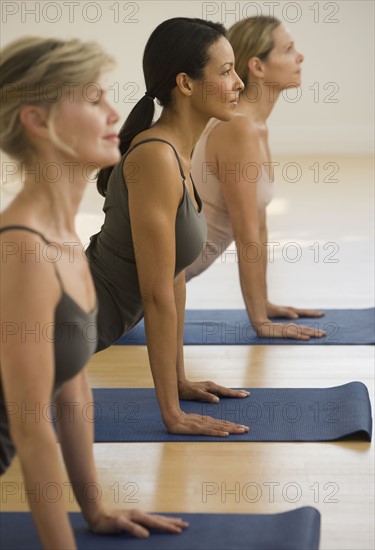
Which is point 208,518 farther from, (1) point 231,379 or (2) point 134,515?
(1) point 231,379

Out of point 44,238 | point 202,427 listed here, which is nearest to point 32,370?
point 44,238

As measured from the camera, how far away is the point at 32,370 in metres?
1.65

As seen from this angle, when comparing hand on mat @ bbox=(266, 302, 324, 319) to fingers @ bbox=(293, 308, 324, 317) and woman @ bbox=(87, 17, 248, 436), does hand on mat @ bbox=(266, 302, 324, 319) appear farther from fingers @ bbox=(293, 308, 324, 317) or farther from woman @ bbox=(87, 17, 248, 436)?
woman @ bbox=(87, 17, 248, 436)

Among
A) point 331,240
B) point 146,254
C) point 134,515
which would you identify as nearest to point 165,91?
point 146,254

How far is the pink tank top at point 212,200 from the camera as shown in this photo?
3828mm

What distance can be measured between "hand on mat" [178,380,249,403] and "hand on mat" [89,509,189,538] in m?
0.93

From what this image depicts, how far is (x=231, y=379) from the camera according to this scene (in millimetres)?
3359

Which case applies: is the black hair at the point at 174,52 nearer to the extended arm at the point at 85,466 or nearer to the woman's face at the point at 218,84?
the woman's face at the point at 218,84

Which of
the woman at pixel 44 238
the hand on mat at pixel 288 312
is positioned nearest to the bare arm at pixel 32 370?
the woman at pixel 44 238

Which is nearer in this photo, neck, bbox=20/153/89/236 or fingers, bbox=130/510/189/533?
neck, bbox=20/153/89/236

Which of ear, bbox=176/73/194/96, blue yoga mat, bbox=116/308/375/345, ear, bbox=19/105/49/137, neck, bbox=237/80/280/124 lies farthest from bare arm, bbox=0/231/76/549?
neck, bbox=237/80/280/124

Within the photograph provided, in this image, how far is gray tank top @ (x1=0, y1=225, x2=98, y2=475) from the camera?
174cm

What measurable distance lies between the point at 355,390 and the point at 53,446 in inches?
63.5

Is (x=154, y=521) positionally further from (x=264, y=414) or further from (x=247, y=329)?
(x=247, y=329)
